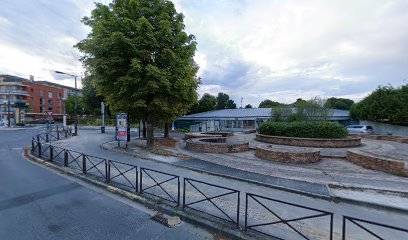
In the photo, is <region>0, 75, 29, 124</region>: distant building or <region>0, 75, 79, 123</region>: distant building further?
<region>0, 75, 79, 123</region>: distant building

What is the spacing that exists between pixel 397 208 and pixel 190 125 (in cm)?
3501

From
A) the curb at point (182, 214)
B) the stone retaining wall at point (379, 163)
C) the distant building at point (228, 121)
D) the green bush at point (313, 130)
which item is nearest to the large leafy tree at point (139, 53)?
the curb at point (182, 214)

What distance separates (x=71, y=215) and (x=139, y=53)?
33.0 ft

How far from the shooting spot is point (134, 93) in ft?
45.1

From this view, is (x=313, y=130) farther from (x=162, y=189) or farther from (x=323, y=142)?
(x=162, y=189)

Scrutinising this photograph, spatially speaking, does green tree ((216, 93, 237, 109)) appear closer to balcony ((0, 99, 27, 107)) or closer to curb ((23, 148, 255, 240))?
balcony ((0, 99, 27, 107))

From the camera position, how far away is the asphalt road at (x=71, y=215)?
4883 mm

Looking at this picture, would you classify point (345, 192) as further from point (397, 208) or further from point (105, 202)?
point (105, 202)

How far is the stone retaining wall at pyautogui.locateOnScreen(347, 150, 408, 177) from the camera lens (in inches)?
356

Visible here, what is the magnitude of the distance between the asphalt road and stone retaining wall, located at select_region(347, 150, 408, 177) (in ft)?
30.6

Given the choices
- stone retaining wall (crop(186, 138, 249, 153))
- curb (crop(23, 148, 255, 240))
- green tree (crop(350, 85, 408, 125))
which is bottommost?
curb (crop(23, 148, 255, 240))

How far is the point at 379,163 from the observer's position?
32.2 ft

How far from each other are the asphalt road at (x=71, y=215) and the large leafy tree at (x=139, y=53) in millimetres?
7283

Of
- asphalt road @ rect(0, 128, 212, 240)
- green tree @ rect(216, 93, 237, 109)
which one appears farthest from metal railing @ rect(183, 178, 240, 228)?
green tree @ rect(216, 93, 237, 109)
